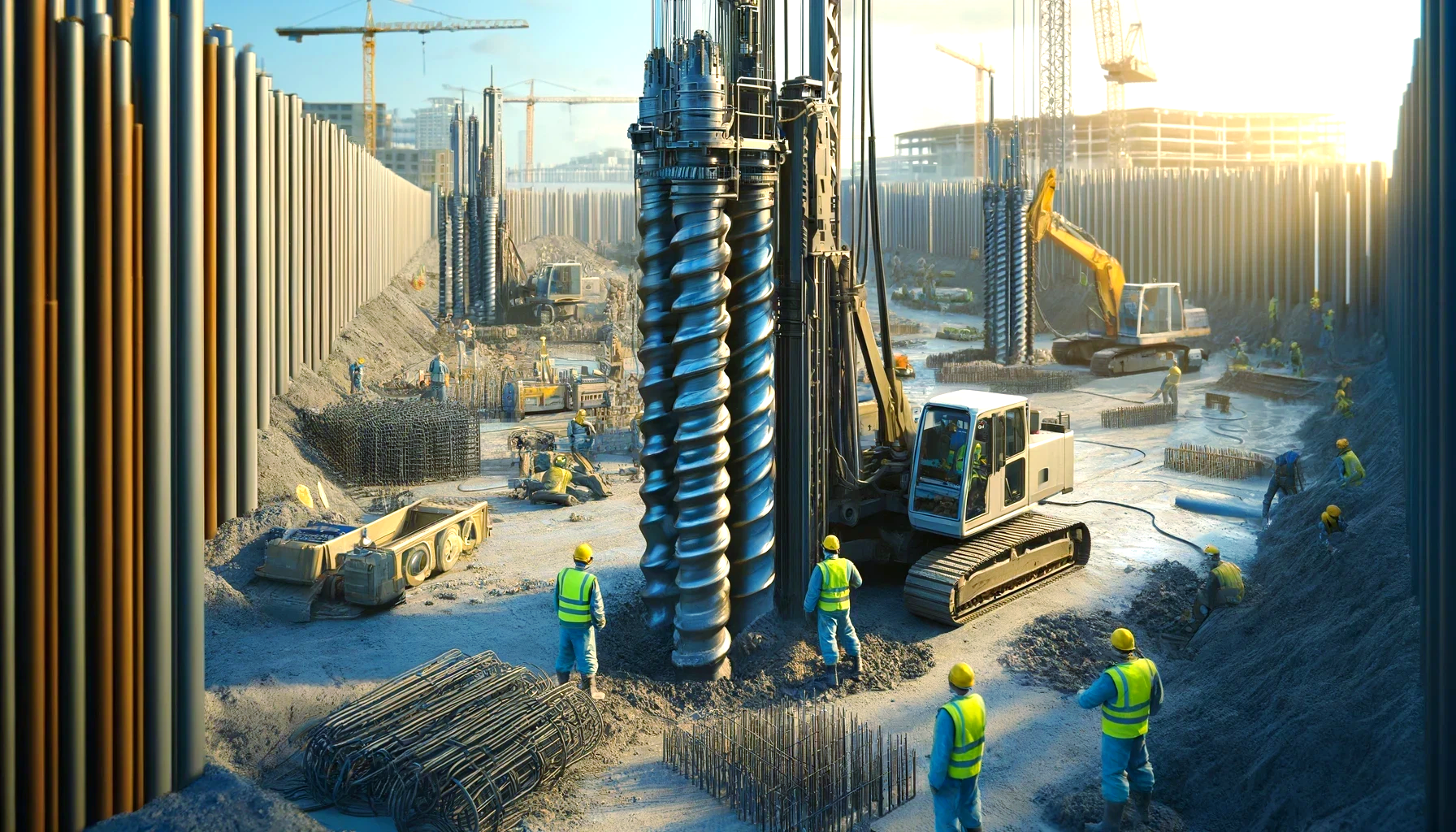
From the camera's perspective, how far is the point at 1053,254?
181ft

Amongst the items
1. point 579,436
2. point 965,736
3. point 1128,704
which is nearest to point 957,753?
point 965,736

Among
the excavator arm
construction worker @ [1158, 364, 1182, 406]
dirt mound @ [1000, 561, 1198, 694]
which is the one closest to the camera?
dirt mound @ [1000, 561, 1198, 694]

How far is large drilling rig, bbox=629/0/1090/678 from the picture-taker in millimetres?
12133

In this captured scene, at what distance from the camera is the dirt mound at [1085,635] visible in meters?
13.3

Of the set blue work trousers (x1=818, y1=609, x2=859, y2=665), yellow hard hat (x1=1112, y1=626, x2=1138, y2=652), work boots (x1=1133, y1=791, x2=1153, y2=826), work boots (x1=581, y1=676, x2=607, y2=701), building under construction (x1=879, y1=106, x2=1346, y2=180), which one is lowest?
work boots (x1=1133, y1=791, x2=1153, y2=826)

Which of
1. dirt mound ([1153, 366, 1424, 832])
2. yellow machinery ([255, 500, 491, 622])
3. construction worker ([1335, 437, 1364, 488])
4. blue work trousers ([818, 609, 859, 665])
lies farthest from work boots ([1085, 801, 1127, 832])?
construction worker ([1335, 437, 1364, 488])

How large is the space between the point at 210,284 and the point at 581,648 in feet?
30.4

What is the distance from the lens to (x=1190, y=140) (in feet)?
384

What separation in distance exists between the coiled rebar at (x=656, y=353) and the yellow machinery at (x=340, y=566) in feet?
12.3

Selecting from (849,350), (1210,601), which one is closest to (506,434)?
(849,350)

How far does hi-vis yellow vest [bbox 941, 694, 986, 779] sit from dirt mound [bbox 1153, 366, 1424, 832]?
86.3 inches

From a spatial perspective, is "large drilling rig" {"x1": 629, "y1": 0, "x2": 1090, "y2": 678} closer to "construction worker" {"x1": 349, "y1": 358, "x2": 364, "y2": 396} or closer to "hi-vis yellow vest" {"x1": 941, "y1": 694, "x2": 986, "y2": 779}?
"hi-vis yellow vest" {"x1": 941, "y1": 694, "x2": 986, "y2": 779}

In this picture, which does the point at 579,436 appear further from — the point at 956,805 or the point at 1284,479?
the point at 956,805

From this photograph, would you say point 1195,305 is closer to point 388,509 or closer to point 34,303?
point 388,509
